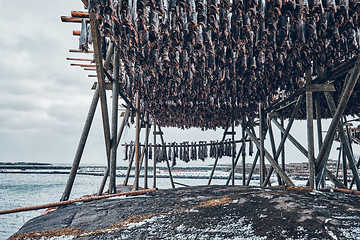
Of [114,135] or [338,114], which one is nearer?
[338,114]

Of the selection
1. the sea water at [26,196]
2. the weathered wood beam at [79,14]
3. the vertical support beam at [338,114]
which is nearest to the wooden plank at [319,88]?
the vertical support beam at [338,114]

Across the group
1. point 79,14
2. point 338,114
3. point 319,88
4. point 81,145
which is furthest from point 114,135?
point 319,88

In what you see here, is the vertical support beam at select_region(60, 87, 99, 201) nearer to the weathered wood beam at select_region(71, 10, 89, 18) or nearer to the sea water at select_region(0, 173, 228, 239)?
the weathered wood beam at select_region(71, 10, 89, 18)

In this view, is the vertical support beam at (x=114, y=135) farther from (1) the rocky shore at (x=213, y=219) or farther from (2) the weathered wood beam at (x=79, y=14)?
(1) the rocky shore at (x=213, y=219)

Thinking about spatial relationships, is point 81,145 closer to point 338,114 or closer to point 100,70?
point 100,70

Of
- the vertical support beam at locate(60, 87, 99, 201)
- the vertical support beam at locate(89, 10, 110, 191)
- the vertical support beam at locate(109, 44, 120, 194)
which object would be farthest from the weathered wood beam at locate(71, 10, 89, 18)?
the vertical support beam at locate(60, 87, 99, 201)

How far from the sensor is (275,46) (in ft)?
12.7

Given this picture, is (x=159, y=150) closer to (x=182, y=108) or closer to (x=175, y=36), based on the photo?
(x=182, y=108)

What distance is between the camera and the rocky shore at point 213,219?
201 centimetres

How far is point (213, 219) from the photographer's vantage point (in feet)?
7.67

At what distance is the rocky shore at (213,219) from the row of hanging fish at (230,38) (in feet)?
7.54

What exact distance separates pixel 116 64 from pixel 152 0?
190 cm

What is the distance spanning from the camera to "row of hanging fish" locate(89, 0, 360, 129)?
300 centimetres

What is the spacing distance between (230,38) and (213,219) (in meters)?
2.76
